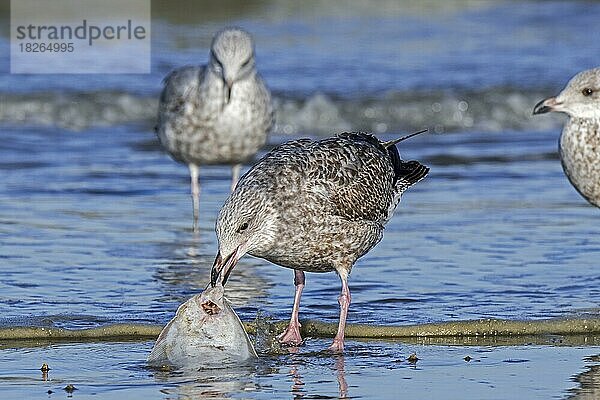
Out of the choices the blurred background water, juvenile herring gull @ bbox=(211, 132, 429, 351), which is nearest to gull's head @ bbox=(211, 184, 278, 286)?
juvenile herring gull @ bbox=(211, 132, 429, 351)

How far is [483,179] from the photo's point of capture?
1161cm

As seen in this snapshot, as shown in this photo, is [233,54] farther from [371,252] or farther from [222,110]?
[371,252]

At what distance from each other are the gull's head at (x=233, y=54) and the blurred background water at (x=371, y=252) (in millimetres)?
1041

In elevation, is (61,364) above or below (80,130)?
below

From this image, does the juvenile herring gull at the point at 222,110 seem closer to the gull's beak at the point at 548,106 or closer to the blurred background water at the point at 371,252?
the blurred background water at the point at 371,252

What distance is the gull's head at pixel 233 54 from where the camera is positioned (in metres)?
10.3

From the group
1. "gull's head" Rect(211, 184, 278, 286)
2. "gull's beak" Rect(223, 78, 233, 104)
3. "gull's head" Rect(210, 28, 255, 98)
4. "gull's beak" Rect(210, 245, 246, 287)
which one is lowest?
"gull's beak" Rect(210, 245, 246, 287)

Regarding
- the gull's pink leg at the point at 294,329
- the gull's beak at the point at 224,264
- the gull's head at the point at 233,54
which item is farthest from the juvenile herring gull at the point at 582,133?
the gull's beak at the point at 224,264

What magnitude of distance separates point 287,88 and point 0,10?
25.8ft

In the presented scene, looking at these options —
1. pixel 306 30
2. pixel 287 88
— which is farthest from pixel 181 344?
pixel 306 30

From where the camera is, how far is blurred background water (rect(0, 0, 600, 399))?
20.5ft

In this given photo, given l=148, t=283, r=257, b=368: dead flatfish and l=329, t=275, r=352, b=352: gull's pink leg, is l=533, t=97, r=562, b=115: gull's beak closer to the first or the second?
l=329, t=275, r=352, b=352: gull's pink leg

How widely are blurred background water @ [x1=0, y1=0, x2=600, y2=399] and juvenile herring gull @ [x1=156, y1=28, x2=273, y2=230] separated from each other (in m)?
0.45

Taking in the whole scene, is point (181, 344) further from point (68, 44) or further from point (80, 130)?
point (68, 44)
